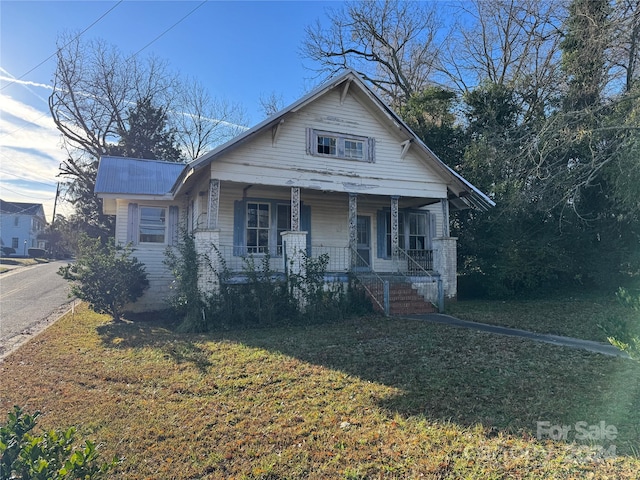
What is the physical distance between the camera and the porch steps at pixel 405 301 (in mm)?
11328

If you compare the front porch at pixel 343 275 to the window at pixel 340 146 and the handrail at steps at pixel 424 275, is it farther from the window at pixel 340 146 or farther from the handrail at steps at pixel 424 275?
the window at pixel 340 146

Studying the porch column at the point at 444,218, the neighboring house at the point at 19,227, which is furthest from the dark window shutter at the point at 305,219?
the neighboring house at the point at 19,227

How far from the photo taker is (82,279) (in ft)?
35.4

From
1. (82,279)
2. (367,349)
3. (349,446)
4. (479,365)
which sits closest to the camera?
(349,446)

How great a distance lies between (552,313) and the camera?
11141 mm

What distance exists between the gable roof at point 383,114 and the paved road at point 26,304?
514 cm

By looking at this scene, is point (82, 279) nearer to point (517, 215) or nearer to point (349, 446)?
point (349, 446)

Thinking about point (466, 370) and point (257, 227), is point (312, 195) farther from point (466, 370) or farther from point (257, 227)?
point (466, 370)

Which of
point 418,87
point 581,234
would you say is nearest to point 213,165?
point 581,234

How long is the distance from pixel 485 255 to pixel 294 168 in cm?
843

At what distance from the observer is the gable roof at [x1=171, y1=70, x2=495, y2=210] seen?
1070cm

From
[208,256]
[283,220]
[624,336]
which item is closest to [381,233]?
[283,220]

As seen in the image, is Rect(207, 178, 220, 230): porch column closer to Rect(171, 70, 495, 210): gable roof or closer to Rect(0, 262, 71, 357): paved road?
Rect(171, 70, 495, 210): gable roof

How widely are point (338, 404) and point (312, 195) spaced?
1007 cm
